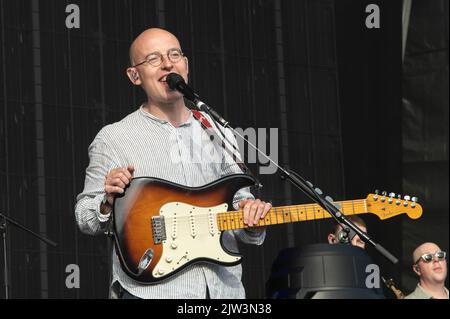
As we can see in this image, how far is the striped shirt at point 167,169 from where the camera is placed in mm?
4668

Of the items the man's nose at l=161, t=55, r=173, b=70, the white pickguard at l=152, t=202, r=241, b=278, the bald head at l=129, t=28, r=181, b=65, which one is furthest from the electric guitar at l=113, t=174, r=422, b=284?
the bald head at l=129, t=28, r=181, b=65

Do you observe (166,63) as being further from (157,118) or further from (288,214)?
(288,214)

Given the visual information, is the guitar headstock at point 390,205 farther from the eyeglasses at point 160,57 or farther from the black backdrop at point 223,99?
the black backdrop at point 223,99

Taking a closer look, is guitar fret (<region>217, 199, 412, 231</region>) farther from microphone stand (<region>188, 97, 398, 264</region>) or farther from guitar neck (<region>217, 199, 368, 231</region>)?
microphone stand (<region>188, 97, 398, 264</region>)

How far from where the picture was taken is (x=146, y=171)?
15.9ft

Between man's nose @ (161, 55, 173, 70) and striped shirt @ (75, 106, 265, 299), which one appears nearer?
striped shirt @ (75, 106, 265, 299)

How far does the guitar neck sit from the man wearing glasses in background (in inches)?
89.7

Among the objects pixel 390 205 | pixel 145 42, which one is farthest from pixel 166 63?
pixel 390 205

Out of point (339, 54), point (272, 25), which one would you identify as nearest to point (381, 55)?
point (339, 54)

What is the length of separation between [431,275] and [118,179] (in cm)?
324

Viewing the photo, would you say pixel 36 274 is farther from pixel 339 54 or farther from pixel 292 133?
pixel 339 54

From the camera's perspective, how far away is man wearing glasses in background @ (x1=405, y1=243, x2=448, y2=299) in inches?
282

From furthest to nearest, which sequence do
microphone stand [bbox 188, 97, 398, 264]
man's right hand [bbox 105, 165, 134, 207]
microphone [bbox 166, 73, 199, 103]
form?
microphone [bbox 166, 73, 199, 103]
man's right hand [bbox 105, 165, 134, 207]
microphone stand [bbox 188, 97, 398, 264]

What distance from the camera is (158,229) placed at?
4758 millimetres
